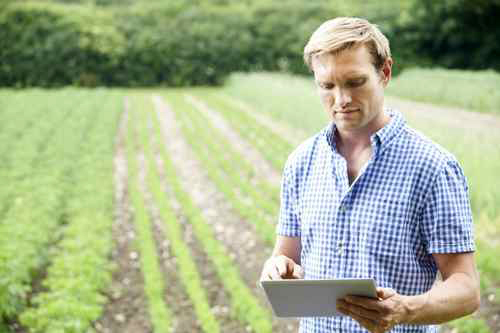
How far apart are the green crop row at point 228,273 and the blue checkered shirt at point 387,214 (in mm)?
3160

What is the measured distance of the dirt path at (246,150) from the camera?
1086 cm

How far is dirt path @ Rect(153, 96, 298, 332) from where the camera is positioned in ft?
21.3

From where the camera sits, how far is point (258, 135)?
1501cm

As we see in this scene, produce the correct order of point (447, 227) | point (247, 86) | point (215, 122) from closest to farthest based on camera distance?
point (447, 227) → point (215, 122) → point (247, 86)

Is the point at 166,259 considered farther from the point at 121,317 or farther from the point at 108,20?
the point at 108,20

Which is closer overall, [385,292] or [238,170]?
[385,292]

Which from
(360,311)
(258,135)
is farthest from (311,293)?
(258,135)

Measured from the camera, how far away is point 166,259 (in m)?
6.86

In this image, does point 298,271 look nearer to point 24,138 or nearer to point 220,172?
point 220,172

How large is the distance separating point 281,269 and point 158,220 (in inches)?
258

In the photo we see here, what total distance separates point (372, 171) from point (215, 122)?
16441 millimetres

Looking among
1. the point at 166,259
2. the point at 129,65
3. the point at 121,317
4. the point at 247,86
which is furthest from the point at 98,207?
the point at 129,65

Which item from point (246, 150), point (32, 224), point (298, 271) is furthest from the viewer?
point (246, 150)

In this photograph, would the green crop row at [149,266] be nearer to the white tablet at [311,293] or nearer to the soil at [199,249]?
the soil at [199,249]
